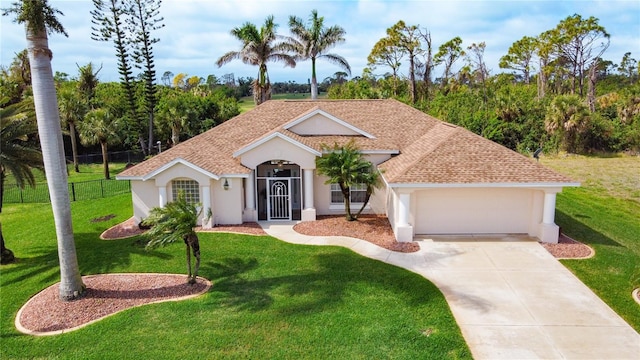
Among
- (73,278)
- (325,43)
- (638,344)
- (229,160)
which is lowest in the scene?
(638,344)

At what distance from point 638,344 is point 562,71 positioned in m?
58.3

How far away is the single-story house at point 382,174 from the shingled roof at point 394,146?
0.05 meters

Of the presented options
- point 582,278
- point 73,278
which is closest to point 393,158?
point 582,278

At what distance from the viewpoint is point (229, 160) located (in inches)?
784

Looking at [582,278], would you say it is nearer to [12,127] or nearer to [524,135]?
[12,127]

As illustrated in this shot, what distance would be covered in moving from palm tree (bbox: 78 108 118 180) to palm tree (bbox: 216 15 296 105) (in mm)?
9499

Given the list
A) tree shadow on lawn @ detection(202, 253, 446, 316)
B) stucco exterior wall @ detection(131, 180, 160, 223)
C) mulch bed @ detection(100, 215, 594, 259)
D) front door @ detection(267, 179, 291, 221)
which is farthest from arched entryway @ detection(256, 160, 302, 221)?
tree shadow on lawn @ detection(202, 253, 446, 316)

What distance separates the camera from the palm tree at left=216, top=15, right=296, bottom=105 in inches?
1266

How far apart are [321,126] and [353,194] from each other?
3.82 meters

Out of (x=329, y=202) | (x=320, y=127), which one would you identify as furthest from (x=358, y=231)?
(x=320, y=127)

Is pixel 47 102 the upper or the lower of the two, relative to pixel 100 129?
upper

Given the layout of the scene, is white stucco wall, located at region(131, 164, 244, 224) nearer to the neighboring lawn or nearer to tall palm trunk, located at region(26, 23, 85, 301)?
tall palm trunk, located at region(26, 23, 85, 301)

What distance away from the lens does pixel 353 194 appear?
21.4 m

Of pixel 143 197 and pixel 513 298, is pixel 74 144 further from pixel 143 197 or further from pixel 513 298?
pixel 513 298
